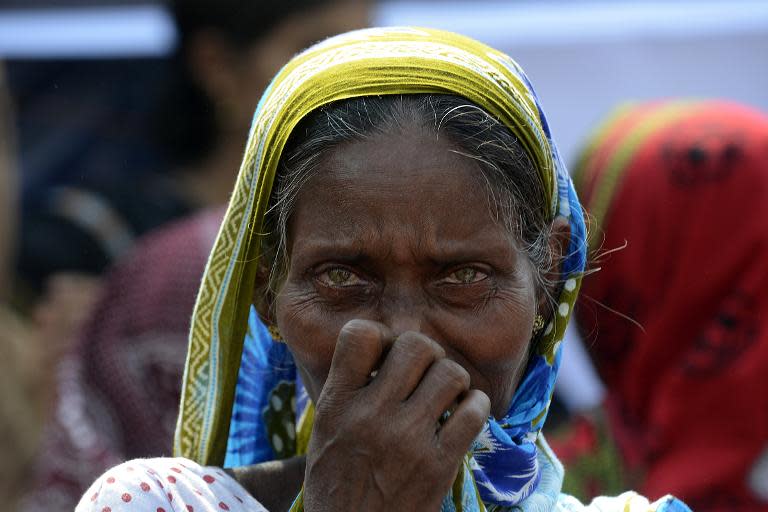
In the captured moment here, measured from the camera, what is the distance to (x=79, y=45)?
6395 millimetres

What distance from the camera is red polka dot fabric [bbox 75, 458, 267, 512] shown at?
8.05 ft

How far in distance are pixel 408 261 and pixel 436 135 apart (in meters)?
0.26

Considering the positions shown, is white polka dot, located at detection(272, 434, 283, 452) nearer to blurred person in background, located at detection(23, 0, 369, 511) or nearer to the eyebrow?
the eyebrow

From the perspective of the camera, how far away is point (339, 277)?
2586 mm

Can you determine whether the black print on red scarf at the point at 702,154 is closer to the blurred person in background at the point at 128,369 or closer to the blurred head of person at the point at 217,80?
the blurred person in background at the point at 128,369

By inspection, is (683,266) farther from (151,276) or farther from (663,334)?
(151,276)

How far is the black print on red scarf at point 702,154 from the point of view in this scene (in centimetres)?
477

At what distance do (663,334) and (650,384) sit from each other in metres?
0.19

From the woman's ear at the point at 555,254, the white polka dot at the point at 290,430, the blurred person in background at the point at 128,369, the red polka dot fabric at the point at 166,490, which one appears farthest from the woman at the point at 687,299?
the red polka dot fabric at the point at 166,490

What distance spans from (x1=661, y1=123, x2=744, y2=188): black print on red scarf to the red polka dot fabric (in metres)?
2.67

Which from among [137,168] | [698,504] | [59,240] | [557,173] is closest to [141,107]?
[137,168]

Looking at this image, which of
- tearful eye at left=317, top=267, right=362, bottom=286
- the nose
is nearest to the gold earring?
tearful eye at left=317, top=267, right=362, bottom=286

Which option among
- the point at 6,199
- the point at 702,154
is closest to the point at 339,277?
the point at 702,154

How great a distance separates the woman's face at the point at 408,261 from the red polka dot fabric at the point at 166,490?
0.24m
